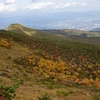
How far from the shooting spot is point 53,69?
3712cm

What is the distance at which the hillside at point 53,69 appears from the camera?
24.5 m

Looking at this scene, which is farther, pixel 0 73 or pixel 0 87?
pixel 0 73

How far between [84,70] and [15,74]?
17429mm

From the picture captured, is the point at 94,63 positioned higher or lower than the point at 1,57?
lower

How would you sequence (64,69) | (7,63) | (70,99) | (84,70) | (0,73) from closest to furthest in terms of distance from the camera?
(70,99)
(0,73)
(7,63)
(64,69)
(84,70)

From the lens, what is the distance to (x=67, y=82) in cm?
3045

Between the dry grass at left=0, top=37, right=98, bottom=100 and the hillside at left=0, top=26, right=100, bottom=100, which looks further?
the hillside at left=0, top=26, right=100, bottom=100

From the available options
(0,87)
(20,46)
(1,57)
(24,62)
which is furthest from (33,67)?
(0,87)

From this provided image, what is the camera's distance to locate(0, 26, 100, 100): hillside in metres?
24.5

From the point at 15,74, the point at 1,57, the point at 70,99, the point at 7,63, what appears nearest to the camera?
the point at 70,99

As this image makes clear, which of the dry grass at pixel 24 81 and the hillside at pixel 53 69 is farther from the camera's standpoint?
the hillside at pixel 53 69

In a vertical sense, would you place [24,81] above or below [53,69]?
above

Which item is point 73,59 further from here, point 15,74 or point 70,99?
point 70,99

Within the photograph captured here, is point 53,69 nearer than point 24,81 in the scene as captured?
No
